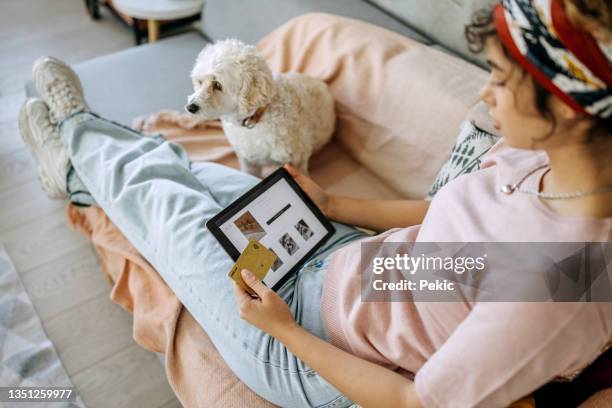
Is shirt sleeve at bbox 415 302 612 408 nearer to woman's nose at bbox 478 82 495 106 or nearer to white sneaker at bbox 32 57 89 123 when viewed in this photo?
woman's nose at bbox 478 82 495 106

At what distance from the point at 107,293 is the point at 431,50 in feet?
4.15

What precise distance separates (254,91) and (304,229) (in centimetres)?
41

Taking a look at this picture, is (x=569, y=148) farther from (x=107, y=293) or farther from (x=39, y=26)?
(x=39, y=26)

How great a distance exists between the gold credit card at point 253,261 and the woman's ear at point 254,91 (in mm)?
437

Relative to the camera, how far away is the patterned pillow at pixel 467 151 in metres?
1.00

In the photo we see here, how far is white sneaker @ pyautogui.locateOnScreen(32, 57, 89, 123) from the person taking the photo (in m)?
1.31

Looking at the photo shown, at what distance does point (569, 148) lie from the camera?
0.59 meters

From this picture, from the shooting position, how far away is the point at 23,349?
53.8 inches

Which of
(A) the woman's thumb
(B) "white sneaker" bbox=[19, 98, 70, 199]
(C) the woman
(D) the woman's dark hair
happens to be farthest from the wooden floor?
(D) the woman's dark hair

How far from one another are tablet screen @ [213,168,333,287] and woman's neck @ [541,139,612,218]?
0.55m

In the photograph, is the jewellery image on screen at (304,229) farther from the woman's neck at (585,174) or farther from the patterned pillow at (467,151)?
the woman's neck at (585,174)

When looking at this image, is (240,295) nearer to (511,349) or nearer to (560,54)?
(511,349)

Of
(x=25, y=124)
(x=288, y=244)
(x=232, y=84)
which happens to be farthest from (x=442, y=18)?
(x=25, y=124)

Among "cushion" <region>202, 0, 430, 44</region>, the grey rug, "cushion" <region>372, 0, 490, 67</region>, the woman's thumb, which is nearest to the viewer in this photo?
the woman's thumb
